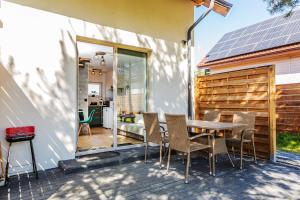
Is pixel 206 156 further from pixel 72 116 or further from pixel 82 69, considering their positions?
pixel 82 69

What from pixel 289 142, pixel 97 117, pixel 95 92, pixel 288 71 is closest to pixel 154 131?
pixel 289 142

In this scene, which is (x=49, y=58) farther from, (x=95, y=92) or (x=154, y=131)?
(x=95, y=92)

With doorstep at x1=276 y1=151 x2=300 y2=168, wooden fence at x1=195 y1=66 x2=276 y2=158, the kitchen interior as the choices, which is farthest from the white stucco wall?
the kitchen interior

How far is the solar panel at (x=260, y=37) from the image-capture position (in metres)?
7.66

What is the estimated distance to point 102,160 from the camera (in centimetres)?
399

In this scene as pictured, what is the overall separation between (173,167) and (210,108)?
93.7 inches

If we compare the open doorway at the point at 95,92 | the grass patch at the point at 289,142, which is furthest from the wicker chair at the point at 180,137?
the open doorway at the point at 95,92

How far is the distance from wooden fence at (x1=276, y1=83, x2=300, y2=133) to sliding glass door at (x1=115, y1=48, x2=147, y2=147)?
15.0ft

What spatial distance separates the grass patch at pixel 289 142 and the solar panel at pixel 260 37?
10.2ft

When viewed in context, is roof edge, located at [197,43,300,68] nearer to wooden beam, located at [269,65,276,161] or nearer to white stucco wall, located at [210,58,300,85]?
white stucco wall, located at [210,58,300,85]

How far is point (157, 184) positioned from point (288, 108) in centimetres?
553

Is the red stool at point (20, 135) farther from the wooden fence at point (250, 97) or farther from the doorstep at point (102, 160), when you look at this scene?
the wooden fence at point (250, 97)

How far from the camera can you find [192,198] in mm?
2730

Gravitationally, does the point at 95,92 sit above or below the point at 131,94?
above
